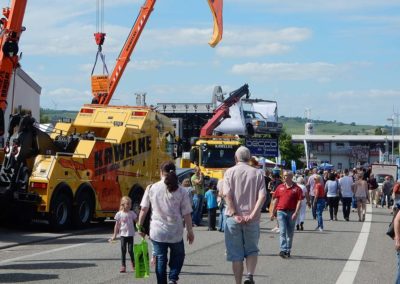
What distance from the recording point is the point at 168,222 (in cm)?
920

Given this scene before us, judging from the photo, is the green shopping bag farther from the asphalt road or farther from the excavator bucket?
the excavator bucket

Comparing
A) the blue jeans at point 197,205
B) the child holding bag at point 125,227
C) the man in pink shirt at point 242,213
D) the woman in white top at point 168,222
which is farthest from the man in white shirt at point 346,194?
the woman in white top at point 168,222

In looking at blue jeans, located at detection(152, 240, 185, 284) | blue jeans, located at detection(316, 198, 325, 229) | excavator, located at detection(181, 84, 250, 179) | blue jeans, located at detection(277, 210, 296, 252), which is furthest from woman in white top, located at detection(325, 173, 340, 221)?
blue jeans, located at detection(152, 240, 185, 284)

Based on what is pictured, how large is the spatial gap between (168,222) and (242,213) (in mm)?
1149

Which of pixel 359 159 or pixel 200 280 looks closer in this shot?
pixel 200 280

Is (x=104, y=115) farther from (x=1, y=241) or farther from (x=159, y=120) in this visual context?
(x=1, y=241)

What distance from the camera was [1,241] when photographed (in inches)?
661

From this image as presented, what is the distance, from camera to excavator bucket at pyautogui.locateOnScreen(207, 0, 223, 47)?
28219 millimetres

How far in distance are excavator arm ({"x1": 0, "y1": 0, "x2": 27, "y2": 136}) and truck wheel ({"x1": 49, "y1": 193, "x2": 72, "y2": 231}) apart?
2557 mm

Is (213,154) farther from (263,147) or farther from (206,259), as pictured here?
(206,259)

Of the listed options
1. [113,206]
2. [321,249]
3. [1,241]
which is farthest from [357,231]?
[1,241]

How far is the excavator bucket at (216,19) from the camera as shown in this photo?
28.2 metres

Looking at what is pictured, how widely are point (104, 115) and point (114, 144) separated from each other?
230 cm

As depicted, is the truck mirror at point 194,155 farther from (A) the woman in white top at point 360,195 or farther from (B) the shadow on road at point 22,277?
(B) the shadow on road at point 22,277
